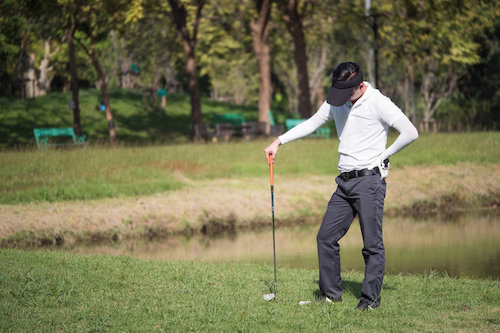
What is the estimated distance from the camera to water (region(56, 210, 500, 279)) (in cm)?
1065

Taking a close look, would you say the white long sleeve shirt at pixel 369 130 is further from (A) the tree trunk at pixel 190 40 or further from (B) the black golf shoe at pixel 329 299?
(A) the tree trunk at pixel 190 40

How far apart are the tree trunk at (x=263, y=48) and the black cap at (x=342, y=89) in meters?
23.3

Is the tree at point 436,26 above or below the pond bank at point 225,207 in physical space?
above

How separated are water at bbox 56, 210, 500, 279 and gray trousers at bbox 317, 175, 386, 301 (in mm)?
3092

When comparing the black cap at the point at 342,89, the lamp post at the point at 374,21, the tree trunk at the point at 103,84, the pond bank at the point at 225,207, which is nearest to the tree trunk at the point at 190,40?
the tree trunk at the point at 103,84

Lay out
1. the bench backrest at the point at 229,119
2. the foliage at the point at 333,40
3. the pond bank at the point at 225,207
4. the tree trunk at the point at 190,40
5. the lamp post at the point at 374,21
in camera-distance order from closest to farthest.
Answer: the pond bank at the point at 225,207 < the foliage at the point at 333,40 < the lamp post at the point at 374,21 < the tree trunk at the point at 190,40 < the bench backrest at the point at 229,119

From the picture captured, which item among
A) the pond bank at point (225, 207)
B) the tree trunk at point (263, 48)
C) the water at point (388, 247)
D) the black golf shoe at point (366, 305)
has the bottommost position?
the water at point (388, 247)

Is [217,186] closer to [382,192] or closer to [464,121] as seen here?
[382,192]

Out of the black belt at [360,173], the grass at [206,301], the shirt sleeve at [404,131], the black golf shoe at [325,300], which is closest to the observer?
the grass at [206,301]

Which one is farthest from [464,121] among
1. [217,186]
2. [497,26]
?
[217,186]

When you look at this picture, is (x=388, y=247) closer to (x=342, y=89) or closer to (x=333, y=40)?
(x=342, y=89)

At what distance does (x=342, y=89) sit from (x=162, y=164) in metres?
13.1

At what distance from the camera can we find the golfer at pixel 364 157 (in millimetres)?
6625

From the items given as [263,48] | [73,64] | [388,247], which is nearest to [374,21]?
[263,48]
